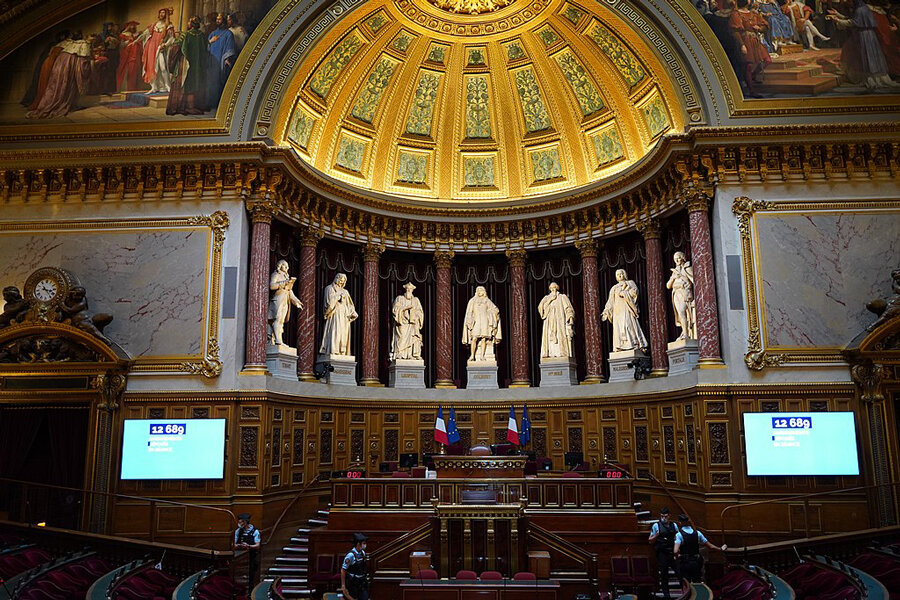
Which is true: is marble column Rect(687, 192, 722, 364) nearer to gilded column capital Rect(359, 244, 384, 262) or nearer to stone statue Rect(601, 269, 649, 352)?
stone statue Rect(601, 269, 649, 352)

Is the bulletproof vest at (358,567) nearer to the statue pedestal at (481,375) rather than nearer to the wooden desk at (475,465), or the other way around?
the wooden desk at (475,465)

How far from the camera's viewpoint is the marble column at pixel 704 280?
1783 cm

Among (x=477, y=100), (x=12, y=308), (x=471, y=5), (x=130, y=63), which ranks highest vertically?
(x=471, y=5)

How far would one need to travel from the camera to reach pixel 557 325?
23125mm

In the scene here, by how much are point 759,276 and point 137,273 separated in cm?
1533

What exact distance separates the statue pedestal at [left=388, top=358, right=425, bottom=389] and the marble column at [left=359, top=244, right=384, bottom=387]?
1.76 feet

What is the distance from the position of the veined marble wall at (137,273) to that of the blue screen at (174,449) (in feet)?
5.71

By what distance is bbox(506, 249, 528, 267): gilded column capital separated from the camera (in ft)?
78.4

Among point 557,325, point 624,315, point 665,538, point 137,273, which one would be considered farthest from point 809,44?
point 137,273

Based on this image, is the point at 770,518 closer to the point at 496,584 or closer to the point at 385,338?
the point at 496,584

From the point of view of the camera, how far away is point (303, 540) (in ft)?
58.0

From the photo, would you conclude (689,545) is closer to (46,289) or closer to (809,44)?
(809,44)

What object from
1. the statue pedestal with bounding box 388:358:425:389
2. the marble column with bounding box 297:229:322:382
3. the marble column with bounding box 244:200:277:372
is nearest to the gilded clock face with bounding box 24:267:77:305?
the marble column with bounding box 244:200:277:372

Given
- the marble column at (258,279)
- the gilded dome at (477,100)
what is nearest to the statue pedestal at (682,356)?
the gilded dome at (477,100)
